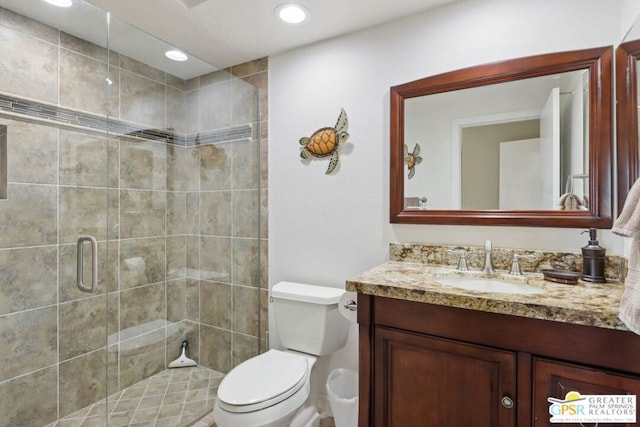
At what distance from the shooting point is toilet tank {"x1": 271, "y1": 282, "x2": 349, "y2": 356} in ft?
5.62

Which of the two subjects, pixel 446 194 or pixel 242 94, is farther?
pixel 242 94

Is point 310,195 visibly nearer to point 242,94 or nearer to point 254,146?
point 254,146

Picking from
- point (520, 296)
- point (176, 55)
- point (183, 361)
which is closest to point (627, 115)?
point (520, 296)

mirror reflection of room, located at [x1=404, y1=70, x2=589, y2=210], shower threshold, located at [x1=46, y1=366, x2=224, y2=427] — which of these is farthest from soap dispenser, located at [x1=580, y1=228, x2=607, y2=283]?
shower threshold, located at [x1=46, y1=366, x2=224, y2=427]

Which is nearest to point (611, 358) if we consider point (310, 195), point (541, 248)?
point (541, 248)

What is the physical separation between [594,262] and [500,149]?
0.60 m

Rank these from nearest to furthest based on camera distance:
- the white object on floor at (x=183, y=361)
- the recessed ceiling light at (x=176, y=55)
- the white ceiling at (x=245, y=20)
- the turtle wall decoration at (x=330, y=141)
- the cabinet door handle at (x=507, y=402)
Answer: the cabinet door handle at (x=507, y=402) < the white ceiling at (x=245, y=20) < the turtle wall decoration at (x=330, y=141) < the recessed ceiling light at (x=176, y=55) < the white object on floor at (x=183, y=361)

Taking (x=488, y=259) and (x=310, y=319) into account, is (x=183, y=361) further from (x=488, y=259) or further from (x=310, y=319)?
(x=488, y=259)

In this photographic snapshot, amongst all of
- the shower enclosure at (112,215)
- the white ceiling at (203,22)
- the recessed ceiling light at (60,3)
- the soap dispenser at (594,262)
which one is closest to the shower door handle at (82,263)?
the shower enclosure at (112,215)

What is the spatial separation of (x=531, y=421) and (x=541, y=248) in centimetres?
73

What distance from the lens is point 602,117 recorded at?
130cm

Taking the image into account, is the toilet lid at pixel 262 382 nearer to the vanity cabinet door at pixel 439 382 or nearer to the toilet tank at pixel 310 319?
the toilet tank at pixel 310 319

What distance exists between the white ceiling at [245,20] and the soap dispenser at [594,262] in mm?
1288

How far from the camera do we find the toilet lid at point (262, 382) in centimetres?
130
